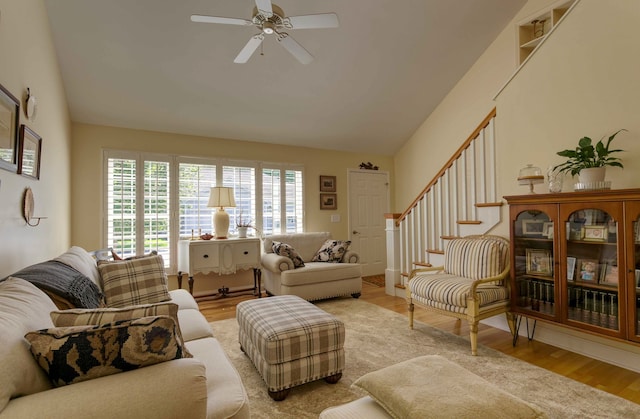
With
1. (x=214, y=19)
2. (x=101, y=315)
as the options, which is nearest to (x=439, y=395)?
(x=101, y=315)

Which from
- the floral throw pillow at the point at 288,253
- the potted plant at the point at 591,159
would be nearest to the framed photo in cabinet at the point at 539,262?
the potted plant at the point at 591,159

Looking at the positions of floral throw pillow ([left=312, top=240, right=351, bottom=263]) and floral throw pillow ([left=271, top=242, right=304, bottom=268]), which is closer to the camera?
floral throw pillow ([left=271, top=242, right=304, bottom=268])

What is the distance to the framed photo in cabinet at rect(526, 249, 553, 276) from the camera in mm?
2632

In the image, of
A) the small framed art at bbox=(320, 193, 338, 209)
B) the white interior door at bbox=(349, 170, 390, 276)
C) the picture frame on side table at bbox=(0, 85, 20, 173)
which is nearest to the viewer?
the picture frame on side table at bbox=(0, 85, 20, 173)

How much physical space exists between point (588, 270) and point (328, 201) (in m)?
3.71

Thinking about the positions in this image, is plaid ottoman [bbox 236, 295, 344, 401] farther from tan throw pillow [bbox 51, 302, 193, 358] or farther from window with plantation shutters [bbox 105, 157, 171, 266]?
window with plantation shutters [bbox 105, 157, 171, 266]

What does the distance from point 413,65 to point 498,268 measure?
2890 mm

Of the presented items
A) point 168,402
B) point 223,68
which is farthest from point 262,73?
point 168,402

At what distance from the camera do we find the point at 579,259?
2434mm

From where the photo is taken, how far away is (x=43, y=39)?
260 cm

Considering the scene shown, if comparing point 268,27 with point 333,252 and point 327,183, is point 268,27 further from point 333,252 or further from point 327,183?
point 327,183

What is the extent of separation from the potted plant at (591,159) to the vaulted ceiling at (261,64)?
2243 millimetres

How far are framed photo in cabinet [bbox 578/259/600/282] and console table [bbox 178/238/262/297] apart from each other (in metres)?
3.50

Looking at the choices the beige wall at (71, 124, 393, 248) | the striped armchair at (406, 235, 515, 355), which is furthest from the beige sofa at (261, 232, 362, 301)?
the striped armchair at (406, 235, 515, 355)
